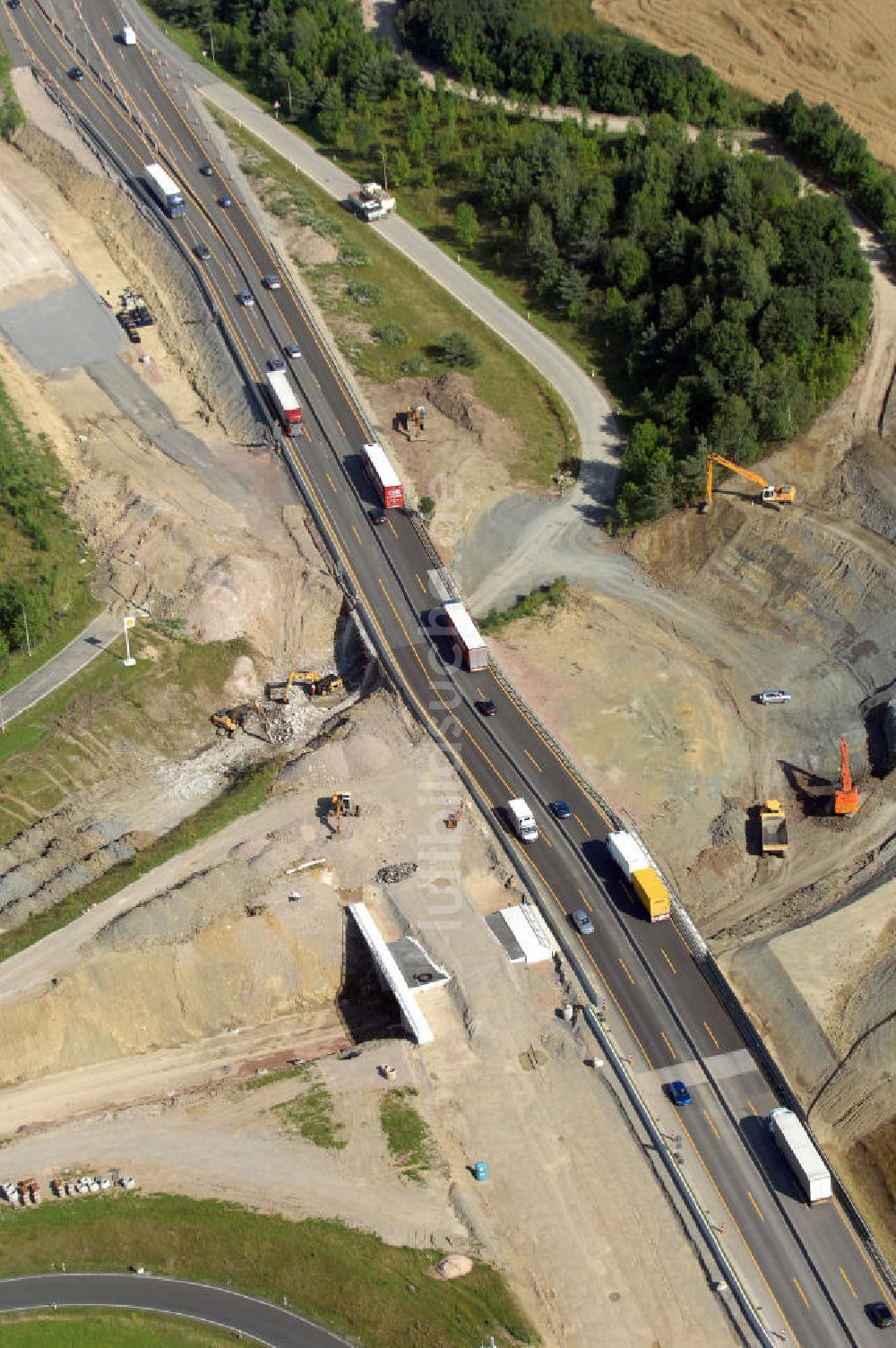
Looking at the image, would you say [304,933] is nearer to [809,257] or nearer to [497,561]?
[497,561]

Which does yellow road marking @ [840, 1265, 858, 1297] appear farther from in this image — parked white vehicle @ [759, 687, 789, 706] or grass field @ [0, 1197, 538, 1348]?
parked white vehicle @ [759, 687, 789, 706]

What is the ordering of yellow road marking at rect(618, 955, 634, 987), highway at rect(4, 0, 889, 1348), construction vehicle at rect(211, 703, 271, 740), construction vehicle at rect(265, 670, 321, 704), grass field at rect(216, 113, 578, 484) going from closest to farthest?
1. highway at rect(4, 0, 889, 1348)
2. yellow road marking at rect(618, 955, 634, 987)
3. construction vehicle at rect(211, 703, 271, 740)
4. construction vehicle at rect(265, 670, 321, 704)
5. grass field at rect(216, 113, 578, 484)

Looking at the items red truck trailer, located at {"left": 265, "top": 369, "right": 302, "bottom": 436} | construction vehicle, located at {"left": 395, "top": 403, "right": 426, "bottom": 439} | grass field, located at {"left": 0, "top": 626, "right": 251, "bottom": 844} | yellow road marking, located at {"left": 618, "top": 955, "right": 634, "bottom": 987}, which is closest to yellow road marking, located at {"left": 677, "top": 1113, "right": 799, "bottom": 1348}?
yellow road marking, located at {"left": 618, "top": 955, "right": 634, "bottom": 987}

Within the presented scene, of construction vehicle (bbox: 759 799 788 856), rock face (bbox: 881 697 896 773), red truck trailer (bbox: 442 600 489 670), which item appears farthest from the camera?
red truck trailer (bbox: 442 600 489 670)

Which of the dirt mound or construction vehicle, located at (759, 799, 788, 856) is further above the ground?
the dirt mound

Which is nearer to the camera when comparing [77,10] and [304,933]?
[304,933]

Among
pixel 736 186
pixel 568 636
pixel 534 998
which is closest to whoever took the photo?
pixel 534 998

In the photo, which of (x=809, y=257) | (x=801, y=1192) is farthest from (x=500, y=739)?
(x=809, y=257)

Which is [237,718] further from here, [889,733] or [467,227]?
[467,227]

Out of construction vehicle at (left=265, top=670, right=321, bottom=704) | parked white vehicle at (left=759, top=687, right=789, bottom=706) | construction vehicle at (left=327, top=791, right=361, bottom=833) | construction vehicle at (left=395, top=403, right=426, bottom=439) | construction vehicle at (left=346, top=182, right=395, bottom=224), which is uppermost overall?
construction vehicle at (left=346, top=182, right=395, bottom=224)
